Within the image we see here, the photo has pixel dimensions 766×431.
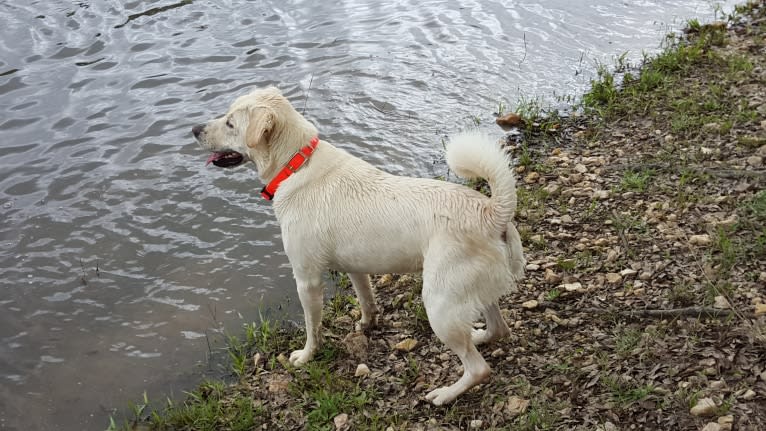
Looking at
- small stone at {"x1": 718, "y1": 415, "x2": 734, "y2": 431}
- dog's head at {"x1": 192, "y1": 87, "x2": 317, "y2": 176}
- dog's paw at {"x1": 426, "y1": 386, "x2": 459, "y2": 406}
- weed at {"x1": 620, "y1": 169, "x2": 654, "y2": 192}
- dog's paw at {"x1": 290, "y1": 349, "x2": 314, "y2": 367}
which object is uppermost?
dog's head at {"x1": 192, "y1": 87, "x2": 317, "y2": 176}

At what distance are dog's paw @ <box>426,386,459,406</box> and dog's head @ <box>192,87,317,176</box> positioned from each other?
1.81 metres

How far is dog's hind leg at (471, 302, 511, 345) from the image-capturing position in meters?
4.20

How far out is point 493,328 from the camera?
4.25 meters

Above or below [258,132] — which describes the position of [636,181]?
below

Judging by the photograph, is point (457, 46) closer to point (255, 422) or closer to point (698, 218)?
point (698, 218)

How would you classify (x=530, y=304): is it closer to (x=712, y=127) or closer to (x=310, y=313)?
(x=310, y=313)

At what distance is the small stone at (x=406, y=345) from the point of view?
4.54 m

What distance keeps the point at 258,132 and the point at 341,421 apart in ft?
6.16

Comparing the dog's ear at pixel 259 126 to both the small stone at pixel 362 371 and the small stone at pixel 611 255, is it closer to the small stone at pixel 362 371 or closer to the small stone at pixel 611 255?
the small stone at pixel 362 371

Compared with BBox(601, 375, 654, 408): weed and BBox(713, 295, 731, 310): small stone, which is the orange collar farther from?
BBox(713, 295, 731, 310): small stone

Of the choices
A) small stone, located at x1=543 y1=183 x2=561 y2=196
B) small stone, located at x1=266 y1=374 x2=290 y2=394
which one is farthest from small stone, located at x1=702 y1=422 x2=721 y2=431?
small stone, located at x1=543 y1=183 x2=561 y2=196

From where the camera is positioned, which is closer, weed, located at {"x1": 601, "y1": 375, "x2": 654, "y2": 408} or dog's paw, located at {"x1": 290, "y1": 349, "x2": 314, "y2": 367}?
weed, located at {"x1": 601, "y1": 375, "x2": 654, "y2": 408}

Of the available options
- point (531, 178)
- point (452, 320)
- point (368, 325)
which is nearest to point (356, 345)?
point (368, 325)

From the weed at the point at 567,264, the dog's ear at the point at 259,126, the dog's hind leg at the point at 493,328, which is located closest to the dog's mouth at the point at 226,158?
the dog's ear at the point at 259,126
